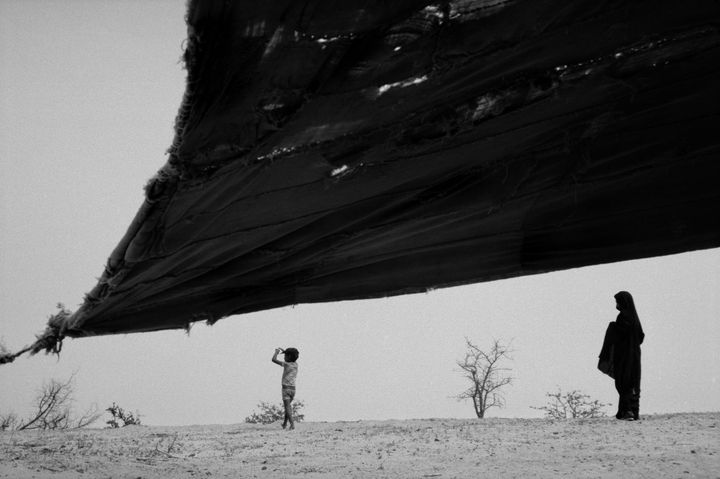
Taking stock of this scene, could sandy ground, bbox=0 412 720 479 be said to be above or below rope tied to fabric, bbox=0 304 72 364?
below

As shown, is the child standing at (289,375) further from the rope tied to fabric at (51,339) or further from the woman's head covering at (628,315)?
the rope tied to fabric at (51,339)

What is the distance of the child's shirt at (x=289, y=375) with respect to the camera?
11.0 metres

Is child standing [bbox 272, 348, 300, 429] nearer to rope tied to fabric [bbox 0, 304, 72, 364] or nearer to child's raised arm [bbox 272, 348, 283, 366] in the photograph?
child's raised arm [bbox 272, 348, 283, 366]

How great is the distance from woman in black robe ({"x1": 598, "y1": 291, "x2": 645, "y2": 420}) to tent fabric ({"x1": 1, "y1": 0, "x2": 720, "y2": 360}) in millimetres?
6988

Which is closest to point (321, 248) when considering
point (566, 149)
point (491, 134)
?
point (491, 134)

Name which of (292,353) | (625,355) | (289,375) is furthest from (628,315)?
(289,375)

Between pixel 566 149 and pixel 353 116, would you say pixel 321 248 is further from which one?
pixel 566 149

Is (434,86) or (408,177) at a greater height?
(434,86)

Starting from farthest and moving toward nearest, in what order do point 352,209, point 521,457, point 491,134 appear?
point 521,457, point 352,209, point 491,134

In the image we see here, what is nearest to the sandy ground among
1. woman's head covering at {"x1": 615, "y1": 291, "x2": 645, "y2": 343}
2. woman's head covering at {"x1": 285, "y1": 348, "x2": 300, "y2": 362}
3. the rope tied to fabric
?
woman's head covering at {"x1": 615, "y1": 291, "x2": 645, "y2": 343}

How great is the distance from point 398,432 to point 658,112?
830 cm

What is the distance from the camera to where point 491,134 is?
2.01m

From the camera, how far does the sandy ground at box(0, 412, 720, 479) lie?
217 inches

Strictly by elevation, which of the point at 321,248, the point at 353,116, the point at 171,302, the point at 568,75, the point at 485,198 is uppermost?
the point at 568,75
